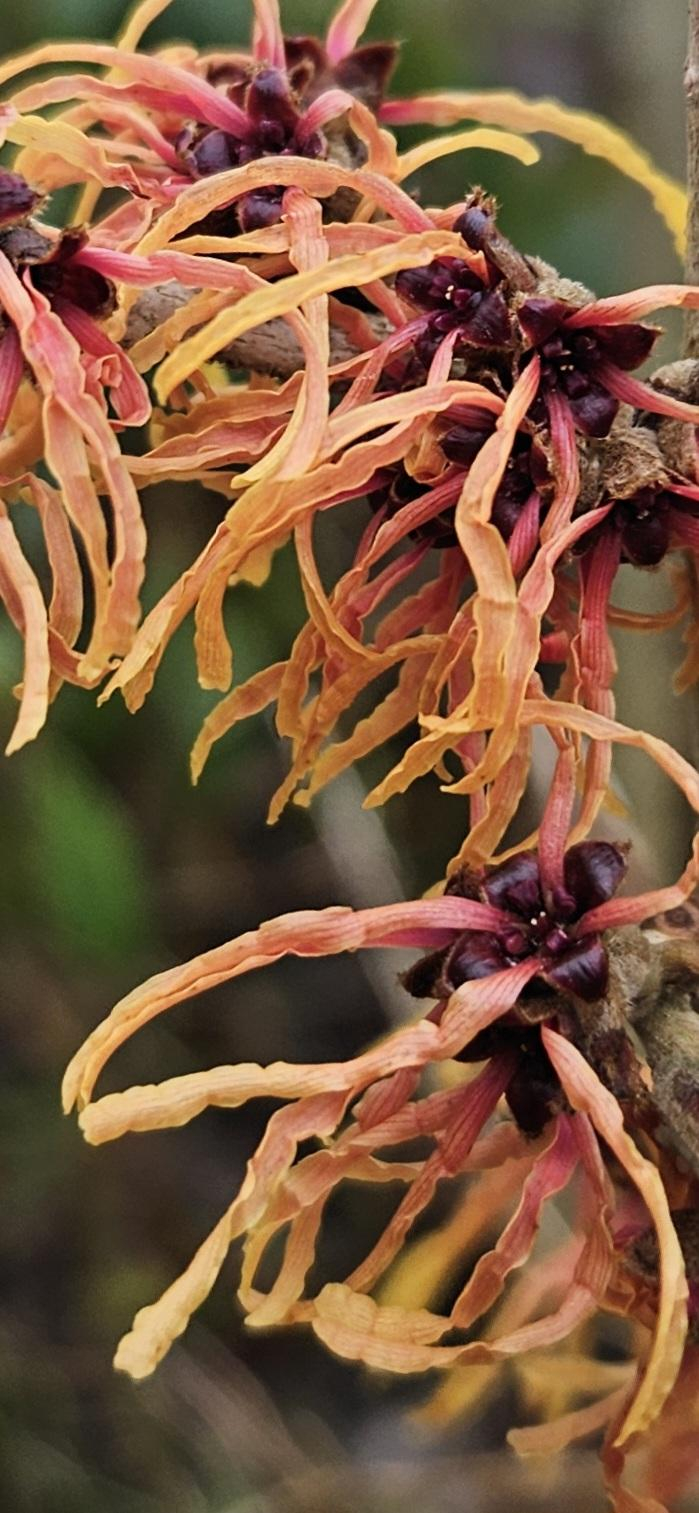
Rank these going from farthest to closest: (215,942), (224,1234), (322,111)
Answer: (215,942)
(322,111)
(224,1234)

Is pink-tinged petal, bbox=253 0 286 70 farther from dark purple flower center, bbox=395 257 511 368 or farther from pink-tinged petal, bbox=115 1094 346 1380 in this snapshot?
pink-tinged petal, bbox=115 1094 346 1380

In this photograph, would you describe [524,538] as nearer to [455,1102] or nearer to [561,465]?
[561,465]

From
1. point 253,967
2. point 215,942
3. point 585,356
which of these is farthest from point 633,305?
point 215,942

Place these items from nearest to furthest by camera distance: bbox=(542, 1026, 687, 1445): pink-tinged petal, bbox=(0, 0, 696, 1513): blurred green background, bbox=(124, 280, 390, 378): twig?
1. bbox=(542, 1026, 687, 1445): pink-tinged petal
2. bbox=(124, 280, 390, 378): twig
3. bbox=(0, 0, 696, 1513): blurred green background

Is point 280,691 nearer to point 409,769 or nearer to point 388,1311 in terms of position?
point 409,769

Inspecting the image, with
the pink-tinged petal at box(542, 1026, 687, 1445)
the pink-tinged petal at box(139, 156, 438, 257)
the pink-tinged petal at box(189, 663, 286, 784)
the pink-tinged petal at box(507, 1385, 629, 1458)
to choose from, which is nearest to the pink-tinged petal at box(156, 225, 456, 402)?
the pink-tinged petal at box(139, 156, 438, 257)

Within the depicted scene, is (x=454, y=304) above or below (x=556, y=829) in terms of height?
above
